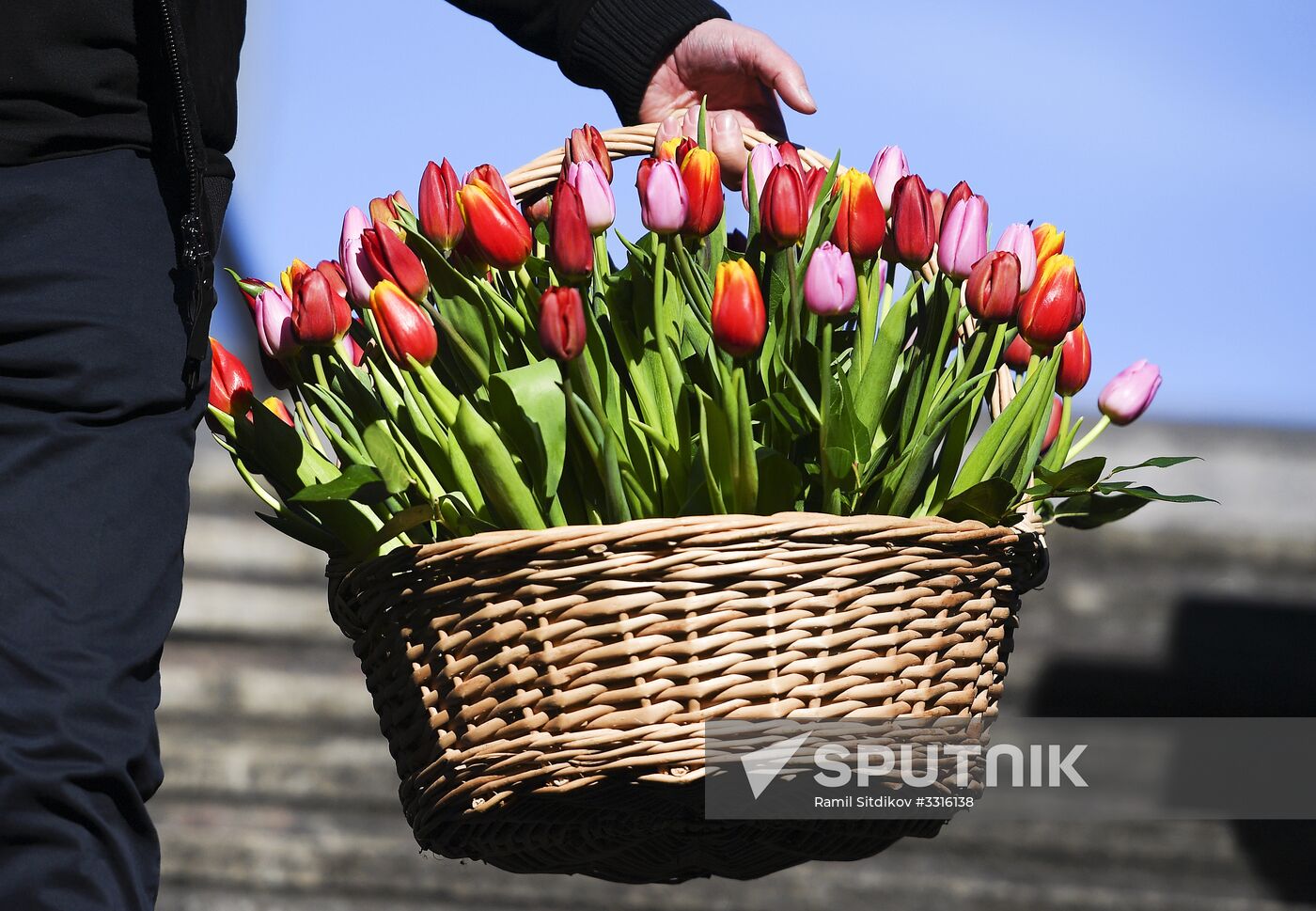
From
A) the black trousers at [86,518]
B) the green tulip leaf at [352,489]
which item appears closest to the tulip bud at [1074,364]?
the green tulip leaf at [352,489]

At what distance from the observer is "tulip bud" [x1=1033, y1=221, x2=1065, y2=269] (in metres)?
0.80

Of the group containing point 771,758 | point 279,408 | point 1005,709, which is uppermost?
point 279,408

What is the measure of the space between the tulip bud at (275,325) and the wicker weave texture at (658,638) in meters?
0.14

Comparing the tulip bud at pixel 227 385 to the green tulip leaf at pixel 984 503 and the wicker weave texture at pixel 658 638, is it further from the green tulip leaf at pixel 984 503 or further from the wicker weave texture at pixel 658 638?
the green tulip leaf at pixel 984 503

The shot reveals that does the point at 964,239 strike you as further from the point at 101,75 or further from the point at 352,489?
the point at 101,75

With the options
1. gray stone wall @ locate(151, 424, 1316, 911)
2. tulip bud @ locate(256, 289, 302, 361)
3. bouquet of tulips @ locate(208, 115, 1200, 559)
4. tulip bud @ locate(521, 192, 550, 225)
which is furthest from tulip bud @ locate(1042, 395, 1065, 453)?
gray stone wall @ locate(151, 424, 1316, 911)

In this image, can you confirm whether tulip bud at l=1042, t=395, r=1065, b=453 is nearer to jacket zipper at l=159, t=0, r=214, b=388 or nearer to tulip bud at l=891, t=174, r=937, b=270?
tulip bud at l=891, t=174, r=937, b=270

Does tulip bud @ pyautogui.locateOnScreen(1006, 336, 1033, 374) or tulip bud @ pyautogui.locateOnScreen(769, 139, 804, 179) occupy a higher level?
tulip bud @ pyautogui.locateOnScreen(769, 139, 804, 179)

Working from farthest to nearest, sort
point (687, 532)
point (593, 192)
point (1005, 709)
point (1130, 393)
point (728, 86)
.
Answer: point (1005, 709), point (728, 86), point (1130, 393), point (593, 192), point (687, 532)

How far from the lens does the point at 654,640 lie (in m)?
0.66

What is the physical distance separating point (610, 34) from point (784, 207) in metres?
0.31

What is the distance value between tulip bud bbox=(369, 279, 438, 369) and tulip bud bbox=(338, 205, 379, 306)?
0.17 ft

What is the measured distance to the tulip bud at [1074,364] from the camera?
82 centimetres

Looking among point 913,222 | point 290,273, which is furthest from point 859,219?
point 290,273
